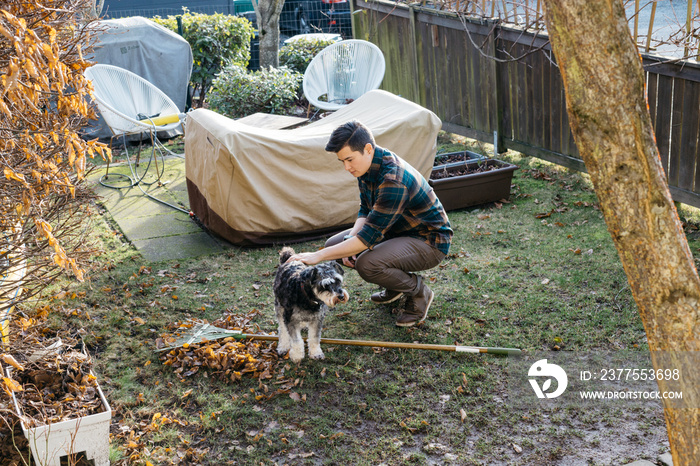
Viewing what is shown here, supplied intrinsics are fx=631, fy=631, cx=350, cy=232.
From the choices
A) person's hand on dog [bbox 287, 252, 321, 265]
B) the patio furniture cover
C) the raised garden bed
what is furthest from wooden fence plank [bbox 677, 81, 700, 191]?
the patio furniture cover

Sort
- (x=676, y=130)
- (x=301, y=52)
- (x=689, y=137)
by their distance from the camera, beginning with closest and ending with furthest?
(x=689, y=137), (x=676, y=130), (x=301, y=52)

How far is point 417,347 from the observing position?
4.23m

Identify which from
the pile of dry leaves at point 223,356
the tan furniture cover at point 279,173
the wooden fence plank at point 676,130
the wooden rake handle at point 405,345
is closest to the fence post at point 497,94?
the tan furniture cover at point 279,173

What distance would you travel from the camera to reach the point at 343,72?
10.0m

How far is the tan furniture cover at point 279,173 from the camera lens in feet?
19.2

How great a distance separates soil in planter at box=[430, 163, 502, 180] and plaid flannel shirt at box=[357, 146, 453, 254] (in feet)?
8.00

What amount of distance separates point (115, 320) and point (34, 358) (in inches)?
50.2

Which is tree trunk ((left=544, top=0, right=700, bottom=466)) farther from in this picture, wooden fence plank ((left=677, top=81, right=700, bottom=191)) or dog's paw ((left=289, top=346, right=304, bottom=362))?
wooden fence plank ((left=677, top=81, right=700, bottom=191))

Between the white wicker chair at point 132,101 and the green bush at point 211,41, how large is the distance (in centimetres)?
217

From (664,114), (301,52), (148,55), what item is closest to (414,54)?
(301,52)

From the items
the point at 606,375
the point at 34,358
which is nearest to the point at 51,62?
the point at 34,358

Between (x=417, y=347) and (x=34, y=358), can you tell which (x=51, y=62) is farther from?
(x=417, y=347)

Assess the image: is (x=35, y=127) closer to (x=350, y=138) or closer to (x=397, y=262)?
(x=350, y=138)

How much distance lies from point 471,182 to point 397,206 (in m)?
2.74
